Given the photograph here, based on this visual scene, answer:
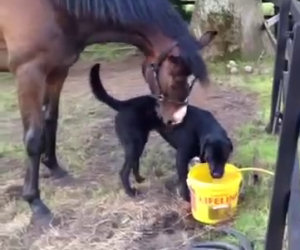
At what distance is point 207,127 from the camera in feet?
11.5

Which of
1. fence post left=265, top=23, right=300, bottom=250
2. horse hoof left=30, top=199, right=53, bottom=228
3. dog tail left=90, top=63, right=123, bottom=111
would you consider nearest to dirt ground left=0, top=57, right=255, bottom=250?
horse hoof left=30, top=199, right=53, bottom=228

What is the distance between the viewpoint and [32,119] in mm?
3430

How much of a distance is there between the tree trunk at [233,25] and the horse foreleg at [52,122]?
2946 mm

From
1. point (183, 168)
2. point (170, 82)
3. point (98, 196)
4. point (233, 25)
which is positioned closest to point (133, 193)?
point (98, 196)

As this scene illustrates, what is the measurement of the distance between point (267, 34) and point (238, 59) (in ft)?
1.21

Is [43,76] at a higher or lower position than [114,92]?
higher

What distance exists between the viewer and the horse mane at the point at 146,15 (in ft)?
11.1

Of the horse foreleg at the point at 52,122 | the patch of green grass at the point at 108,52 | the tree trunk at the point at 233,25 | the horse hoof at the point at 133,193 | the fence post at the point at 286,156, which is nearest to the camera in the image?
the fence post at the point at 286,156

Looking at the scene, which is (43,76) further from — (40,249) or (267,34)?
(267,34)

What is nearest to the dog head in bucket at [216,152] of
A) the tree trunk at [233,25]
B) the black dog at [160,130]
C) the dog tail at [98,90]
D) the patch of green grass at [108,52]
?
the black dog at [160,130]

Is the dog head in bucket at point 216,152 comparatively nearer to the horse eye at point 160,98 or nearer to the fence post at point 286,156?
the horse eye at point 160,98

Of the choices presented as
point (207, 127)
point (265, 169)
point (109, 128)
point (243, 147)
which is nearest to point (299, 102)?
point (207, 127)

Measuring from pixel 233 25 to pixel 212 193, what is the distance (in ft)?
11.6

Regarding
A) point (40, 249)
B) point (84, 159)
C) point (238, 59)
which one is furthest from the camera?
point (238, 59)
